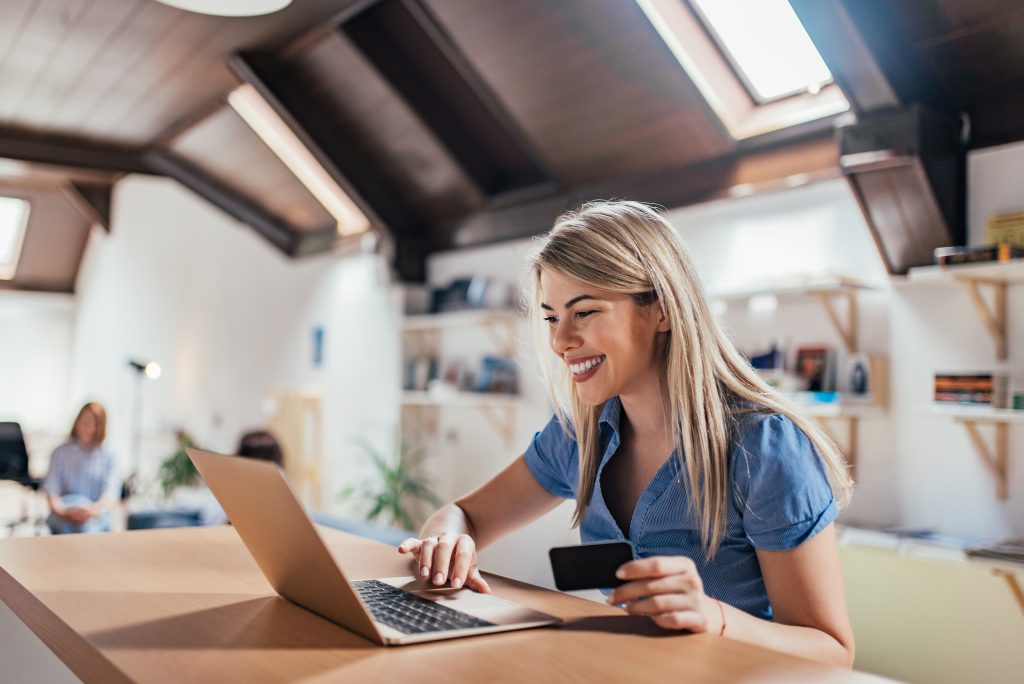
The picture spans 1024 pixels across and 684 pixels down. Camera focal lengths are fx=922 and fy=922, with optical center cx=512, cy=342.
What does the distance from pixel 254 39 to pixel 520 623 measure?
4517 mm

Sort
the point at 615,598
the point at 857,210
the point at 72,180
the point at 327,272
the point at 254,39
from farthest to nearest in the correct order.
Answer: the point at 72,180, the point at 327,272, the point at 254,39, the point at 857,210, the point at 615,598

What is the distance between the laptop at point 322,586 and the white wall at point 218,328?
481 centimetres

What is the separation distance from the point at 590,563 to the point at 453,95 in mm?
4226

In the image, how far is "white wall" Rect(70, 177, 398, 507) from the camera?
6.38 meters

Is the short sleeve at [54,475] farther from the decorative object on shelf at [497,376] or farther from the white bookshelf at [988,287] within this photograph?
the white bookshelf at [988,287]

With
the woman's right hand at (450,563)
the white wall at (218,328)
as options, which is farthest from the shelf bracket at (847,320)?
the white wall at (218,328)

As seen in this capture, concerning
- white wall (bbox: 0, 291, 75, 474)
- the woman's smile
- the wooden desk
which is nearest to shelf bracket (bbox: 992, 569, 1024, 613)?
the woman's smile

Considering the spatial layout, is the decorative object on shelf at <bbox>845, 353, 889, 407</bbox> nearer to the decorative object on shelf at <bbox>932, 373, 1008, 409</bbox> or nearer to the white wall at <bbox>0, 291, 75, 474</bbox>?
the decorative object on shelf at <bbox>932, 373, 1008, 409</bbox>

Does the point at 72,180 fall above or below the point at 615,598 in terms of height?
above

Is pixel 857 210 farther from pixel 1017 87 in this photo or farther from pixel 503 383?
pixel 503 383

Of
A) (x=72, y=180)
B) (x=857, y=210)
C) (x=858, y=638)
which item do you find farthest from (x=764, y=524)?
(x=72, y=180)

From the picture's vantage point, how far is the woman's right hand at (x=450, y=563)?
1307mm

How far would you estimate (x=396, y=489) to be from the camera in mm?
5582

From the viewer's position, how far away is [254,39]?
492 cm
